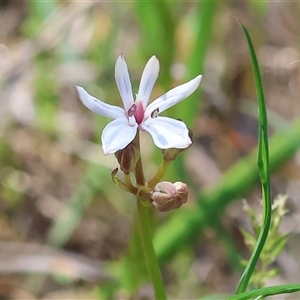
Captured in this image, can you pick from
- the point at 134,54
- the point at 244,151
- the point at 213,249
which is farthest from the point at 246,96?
the point at 213,249

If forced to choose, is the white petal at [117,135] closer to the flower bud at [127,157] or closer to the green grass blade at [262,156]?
the flower bud at [127,157]

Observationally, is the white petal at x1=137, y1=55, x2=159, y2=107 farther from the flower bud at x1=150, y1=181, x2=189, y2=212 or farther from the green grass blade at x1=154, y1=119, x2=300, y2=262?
the green grass blade at x1=154, y1=119, x2=300, y2=262

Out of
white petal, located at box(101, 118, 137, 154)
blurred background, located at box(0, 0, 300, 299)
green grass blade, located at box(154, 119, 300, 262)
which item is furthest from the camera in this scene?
blurred background, located at box(0, 0, 300, 299)

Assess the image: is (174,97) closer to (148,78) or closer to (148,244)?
(148,78)

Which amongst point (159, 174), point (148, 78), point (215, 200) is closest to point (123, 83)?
point (148, 78)

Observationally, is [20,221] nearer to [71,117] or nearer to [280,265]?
[71,117]

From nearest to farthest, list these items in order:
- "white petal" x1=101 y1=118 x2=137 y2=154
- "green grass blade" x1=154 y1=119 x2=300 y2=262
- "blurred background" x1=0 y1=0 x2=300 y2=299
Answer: "white petal" x1=101 y1=118 x2=137 y2=154 < "green grass blade" x1=154 y1=119 x2=300 y2=262 < "blurred background" x1=0 y1=0 x2=300 y2=299

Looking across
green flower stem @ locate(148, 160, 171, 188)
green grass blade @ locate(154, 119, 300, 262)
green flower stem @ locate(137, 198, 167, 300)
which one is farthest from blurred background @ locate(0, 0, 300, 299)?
green flower stem @ locate(148, 160, 171, 188)
